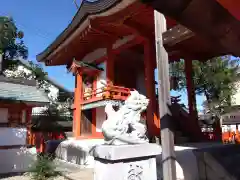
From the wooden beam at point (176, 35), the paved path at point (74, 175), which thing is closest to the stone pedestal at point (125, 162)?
the wooden beam at point (176, 35)

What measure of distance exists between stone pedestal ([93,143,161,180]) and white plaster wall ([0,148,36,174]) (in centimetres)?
549

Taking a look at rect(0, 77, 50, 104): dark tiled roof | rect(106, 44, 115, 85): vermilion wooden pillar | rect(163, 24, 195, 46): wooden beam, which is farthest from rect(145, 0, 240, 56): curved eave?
rect(106, 44, 115, 85): vermilion wooden pillar

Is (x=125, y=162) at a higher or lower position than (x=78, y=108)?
lower

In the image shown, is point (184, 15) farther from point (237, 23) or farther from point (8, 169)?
point (8, 169)

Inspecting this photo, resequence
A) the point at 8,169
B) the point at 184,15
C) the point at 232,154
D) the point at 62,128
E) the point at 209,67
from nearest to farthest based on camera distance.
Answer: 1. the point at 184,15
2. the point at 232,154
3. the point at 8,169
4. the point at 209,67
5. the point at 62,128

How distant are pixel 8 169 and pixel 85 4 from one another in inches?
265

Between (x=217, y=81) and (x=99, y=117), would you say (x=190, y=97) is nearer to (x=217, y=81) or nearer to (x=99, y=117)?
(x=99, y=117)

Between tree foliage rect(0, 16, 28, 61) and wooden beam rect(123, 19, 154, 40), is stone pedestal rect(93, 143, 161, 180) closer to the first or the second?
Answer: wooden beam rect(123, 19, 154, 40)

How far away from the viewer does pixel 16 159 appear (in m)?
8.32

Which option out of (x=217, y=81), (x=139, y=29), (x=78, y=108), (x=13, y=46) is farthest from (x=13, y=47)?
(x=217, y=81)

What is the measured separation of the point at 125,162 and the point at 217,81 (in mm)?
13799

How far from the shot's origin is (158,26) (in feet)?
15.8

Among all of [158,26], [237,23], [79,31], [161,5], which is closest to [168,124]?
[158,26]

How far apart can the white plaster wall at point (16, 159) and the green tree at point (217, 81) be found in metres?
11.1
